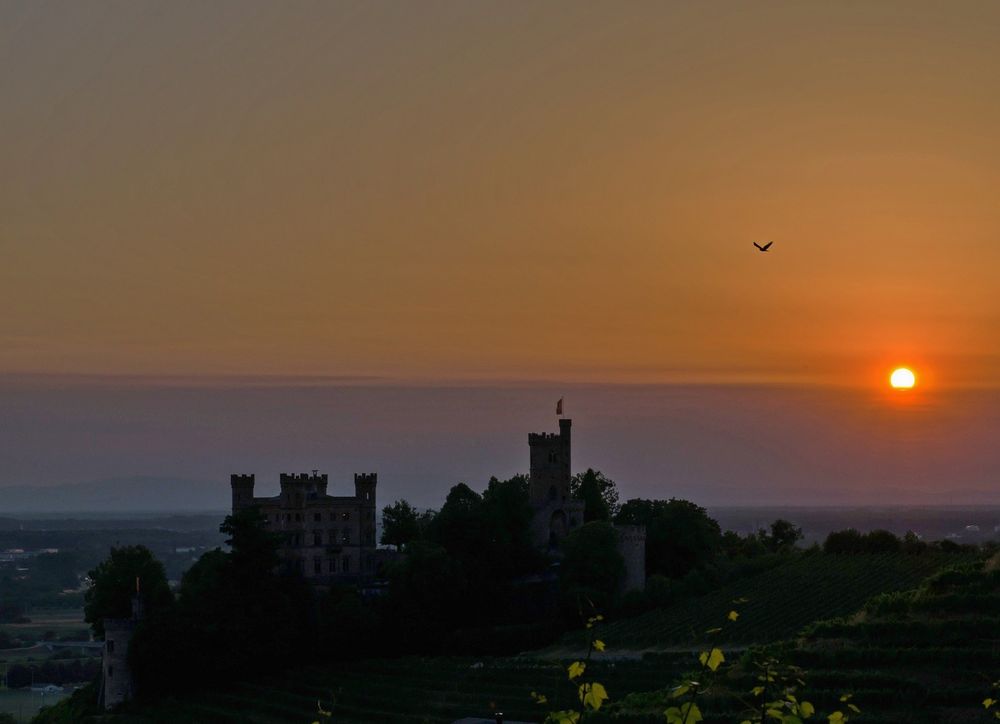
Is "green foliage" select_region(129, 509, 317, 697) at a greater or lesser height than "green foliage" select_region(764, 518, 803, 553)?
lesser

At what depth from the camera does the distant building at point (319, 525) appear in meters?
91.8

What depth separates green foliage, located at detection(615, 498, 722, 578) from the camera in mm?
97188

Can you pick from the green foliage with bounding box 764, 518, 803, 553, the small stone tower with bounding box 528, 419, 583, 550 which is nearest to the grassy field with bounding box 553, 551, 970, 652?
the small stone tower with bounding box 528, 419, 583, 550

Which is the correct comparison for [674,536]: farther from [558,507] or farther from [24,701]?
[24,701]

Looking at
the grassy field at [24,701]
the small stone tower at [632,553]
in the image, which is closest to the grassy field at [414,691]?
the small stone tower at [632,553]

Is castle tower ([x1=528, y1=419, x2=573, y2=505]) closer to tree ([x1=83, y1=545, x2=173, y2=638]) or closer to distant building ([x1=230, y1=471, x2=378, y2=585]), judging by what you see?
distant building ([x1=230, y1=471, x2=378, y2=585])

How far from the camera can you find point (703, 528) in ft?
325

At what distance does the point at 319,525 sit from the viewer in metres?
92.9

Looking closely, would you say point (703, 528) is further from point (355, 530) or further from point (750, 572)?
point (355, 530)

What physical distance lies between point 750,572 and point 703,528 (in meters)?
4.02

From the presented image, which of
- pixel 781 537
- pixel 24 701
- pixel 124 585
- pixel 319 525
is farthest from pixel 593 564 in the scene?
pixel 24 701

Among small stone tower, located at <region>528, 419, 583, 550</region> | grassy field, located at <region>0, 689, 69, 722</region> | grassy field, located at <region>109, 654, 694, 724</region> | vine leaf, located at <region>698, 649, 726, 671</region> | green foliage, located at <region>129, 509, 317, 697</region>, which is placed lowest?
grassy field, located at <region>0, 689, 69, 722</region>

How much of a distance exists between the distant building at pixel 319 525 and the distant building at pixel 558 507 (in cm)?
1035

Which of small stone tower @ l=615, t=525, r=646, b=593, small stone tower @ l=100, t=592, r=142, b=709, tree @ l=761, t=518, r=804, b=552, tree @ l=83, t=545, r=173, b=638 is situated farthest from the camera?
tree @ l=761, t=518, r=804, b=552
